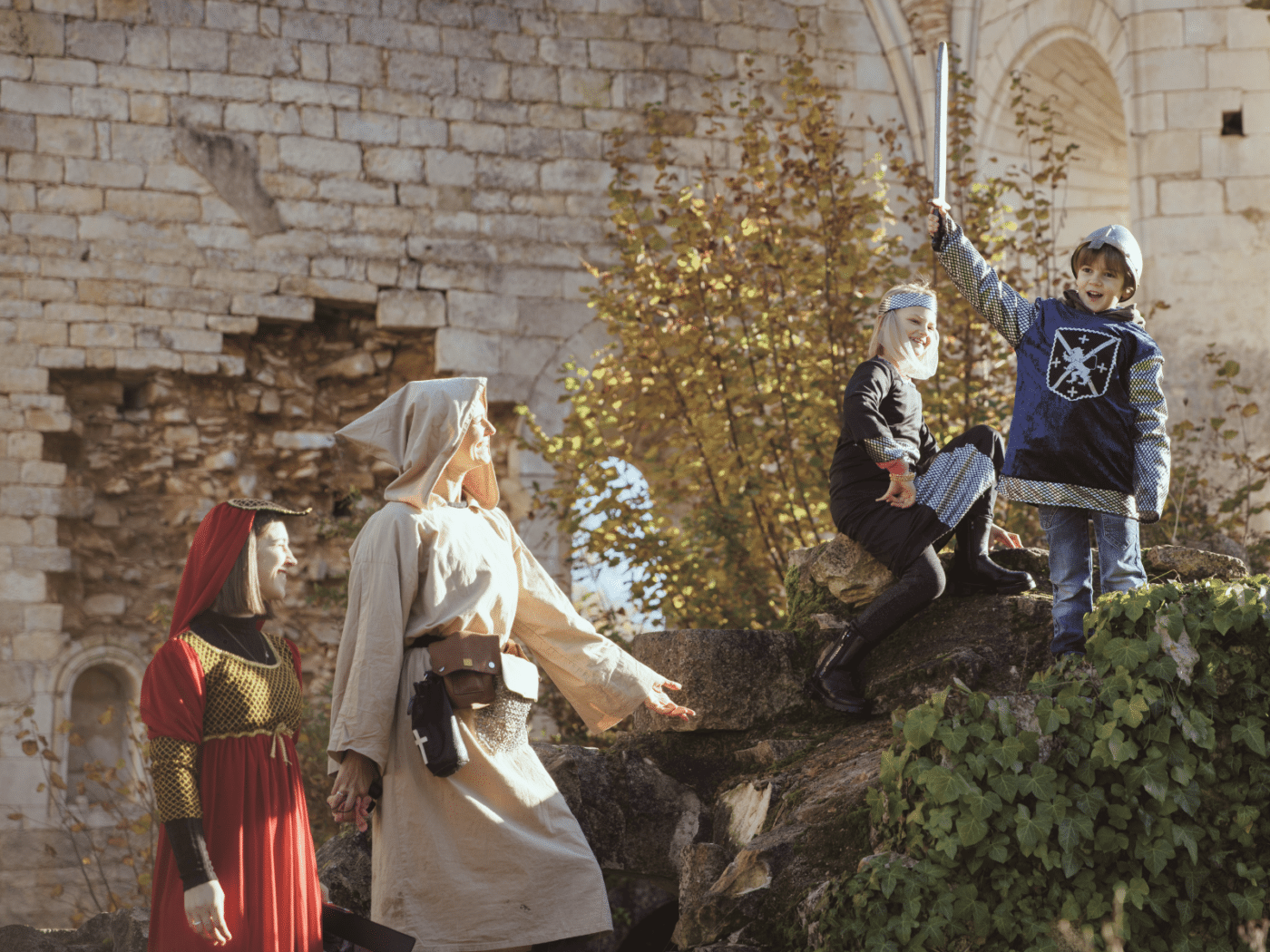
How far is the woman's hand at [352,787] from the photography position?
8.79 ft

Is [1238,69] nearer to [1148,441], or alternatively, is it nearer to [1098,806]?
[1148,441]

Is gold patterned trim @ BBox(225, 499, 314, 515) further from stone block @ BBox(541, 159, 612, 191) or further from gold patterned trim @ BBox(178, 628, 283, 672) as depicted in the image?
stone block @ BBox(541, 159, 612, 191)

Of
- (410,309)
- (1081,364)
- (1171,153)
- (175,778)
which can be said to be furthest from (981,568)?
(410,309)

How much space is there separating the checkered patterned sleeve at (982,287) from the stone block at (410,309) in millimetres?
5420

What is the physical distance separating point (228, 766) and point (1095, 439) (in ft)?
7.62

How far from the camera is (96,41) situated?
27.1 feet

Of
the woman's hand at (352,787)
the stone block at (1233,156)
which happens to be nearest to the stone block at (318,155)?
the stone block at (1233,156)

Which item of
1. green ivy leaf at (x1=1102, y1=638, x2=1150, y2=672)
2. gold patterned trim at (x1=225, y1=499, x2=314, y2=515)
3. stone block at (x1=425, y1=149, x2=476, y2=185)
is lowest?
green ivy leaf at (x1=1102, y1=638, x2=1150, y2=672)

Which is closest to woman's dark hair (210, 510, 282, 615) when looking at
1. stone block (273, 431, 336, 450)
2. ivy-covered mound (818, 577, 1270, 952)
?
ivy-covered mound (818, 577, 1270, 952)

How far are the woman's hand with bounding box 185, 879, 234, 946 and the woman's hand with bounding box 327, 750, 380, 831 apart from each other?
0.30 meters

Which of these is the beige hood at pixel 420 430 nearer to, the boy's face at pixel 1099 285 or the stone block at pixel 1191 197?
the boy's face at pixel 1099 285

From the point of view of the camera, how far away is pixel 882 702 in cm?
378

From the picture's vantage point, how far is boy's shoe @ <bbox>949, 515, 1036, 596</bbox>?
3939 millimetres

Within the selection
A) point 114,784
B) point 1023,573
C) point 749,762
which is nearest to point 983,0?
point 1023,573
